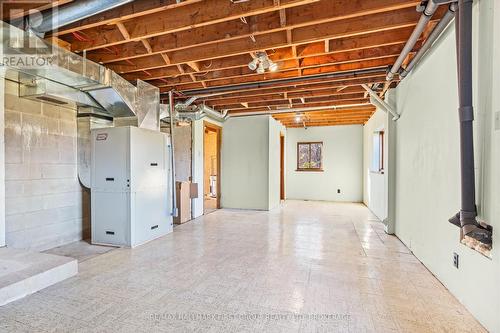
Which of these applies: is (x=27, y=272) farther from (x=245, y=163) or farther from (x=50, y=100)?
(x=245, y=163)

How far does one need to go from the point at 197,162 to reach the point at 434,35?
4.64 meters

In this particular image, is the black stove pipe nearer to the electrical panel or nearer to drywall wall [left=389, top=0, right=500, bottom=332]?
drywall wall [left=389, top=0, right=500, bottom=332]

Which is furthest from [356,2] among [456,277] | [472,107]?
[456,277]

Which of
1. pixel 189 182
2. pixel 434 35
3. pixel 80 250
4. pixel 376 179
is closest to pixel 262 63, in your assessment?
pixel 434 35

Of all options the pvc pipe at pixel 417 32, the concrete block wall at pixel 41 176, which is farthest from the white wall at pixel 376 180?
the concrete block wall at pixel 41 176

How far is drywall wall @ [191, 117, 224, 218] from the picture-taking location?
5.71 m

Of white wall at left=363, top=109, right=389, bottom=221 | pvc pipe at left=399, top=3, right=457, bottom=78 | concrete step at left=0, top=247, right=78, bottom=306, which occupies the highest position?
pvc pipe at left=399, top=3, right=457, bottom=78

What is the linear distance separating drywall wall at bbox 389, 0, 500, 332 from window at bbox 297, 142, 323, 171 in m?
4.55

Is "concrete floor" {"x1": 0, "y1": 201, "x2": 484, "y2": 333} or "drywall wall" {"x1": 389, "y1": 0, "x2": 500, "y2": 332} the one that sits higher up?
"drywall wall" {"x1": 389, "y1": 0, "x2": 500, "y2": 332}

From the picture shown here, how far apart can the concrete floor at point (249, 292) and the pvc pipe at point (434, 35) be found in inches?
93.3

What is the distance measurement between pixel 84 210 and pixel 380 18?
4641mm

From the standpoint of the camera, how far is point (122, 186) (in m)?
3.63

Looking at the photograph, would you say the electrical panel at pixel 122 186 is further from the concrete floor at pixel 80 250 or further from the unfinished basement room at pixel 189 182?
the concrete floor at pixel 80 250

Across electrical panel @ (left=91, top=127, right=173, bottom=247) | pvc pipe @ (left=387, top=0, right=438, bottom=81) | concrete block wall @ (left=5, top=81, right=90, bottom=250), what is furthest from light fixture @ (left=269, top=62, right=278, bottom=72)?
concrete block wall @ (left=5, top=81, right=90, bottom=250)
